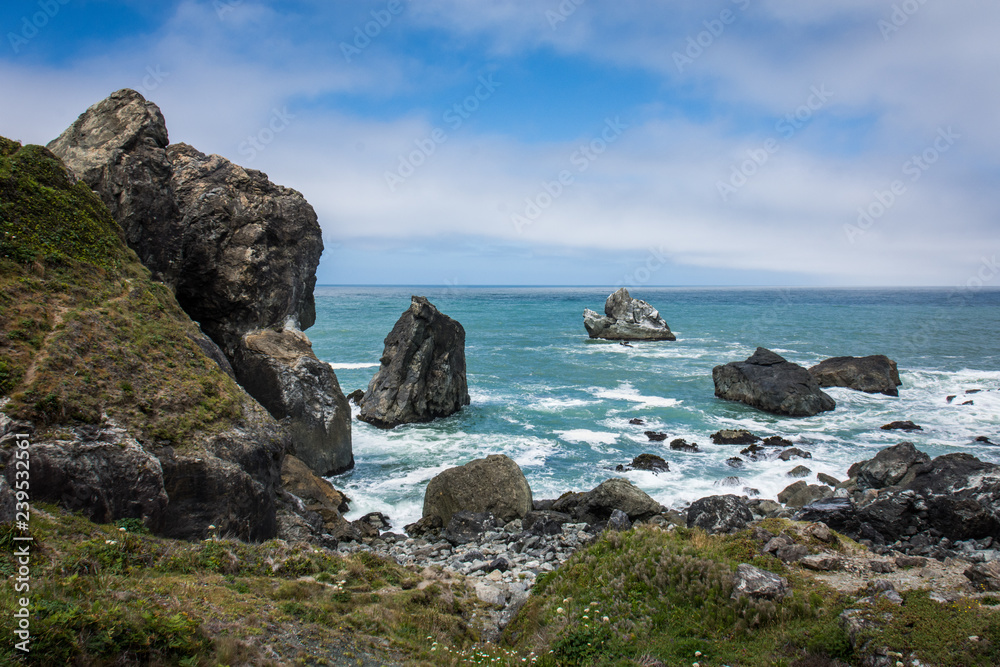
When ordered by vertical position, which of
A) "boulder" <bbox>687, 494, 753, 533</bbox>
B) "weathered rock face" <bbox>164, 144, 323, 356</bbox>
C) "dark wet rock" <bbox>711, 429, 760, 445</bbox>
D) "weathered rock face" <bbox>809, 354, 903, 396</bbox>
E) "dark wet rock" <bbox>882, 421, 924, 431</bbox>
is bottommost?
"dark wet rock" <bbox>711, 429, 760, 445</bbox>

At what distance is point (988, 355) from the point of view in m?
59.9

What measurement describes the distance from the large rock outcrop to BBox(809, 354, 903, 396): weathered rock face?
38.9 metres

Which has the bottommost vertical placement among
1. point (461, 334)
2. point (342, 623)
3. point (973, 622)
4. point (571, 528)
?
point (571, 528)

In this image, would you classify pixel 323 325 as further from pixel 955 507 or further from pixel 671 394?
pixel 955 507

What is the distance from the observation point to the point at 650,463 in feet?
88.7

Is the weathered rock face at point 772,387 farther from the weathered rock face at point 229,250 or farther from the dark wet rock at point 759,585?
the weathered rock face at point 229,250

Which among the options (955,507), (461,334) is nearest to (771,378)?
(461,334)

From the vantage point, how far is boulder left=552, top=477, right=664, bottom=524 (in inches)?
784

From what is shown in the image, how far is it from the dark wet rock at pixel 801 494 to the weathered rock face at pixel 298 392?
19.8 meters

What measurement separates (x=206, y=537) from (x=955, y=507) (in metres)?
19.8

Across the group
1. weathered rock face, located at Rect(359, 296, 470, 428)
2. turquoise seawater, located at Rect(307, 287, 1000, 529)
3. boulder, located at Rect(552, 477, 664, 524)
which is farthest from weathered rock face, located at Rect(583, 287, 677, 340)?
boulder, located at Rect(552, 477, 664, 524)

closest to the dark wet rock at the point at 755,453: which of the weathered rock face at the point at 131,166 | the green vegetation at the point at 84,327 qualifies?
the green vegetation at the point at 84,327

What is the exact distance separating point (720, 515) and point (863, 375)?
3425 centimetres

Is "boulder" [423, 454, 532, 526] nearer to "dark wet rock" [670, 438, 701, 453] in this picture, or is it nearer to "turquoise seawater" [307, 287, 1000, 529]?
"turquoise seawater" [307, 287, 1000, 529]
